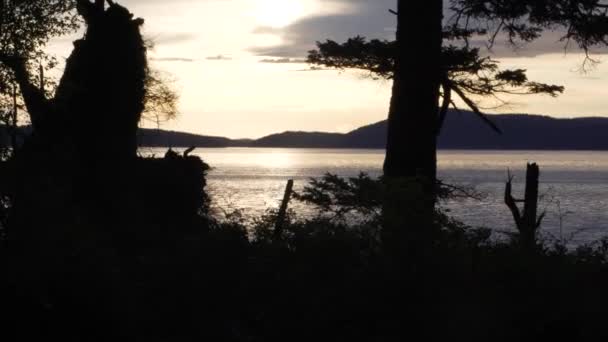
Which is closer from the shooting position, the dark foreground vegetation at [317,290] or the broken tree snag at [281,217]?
the dark foreground vegetation at [317,290]

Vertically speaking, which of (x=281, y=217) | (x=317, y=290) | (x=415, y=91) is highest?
(x=415, y=91)

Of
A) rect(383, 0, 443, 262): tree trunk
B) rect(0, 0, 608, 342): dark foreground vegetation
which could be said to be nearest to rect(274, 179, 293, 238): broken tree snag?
rect(0, 0, 608, 342): dark foreground vegetation

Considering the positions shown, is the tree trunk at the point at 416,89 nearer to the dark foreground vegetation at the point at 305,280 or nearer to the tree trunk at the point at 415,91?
the tree trunk at the point at 415,91

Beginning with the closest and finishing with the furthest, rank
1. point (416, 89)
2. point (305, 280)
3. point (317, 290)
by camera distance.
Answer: point (317, 290) → point (305, 280) → point (416, 89)

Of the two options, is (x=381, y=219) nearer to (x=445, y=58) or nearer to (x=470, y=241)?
(x=470, y=241)

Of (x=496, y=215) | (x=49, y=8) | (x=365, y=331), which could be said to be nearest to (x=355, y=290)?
(x=365, y=331)

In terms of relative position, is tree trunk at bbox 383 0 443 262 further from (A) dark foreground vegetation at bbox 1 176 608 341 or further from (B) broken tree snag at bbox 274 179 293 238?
(A) dark foreground vegetation at bbox 1 176 608 341

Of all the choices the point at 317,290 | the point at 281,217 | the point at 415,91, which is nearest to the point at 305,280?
the point at 317,290

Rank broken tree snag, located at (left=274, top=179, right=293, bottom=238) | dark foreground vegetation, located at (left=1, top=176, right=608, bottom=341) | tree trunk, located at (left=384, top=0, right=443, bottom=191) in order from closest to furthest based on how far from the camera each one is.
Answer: dark foreground vegetation, located at (left=1, top=176, right=608, bottom=341) < broken tree snag, located at (left=274, top=179, right=293, bottom=238) < tree trunk, located at (left=384, top=0, right=443, bottom=191)

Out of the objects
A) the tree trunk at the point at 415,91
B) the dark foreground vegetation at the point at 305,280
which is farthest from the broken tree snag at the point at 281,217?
the tree trunk at the point at 415,91

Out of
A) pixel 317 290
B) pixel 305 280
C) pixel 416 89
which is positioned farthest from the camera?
pixel 416 89

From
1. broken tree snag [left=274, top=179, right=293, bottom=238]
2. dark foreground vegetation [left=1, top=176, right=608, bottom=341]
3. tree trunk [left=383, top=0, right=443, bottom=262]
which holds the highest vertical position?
tree trunk [left=383, top=0, right=443, bottom=262]

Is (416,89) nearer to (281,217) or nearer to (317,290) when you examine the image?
(281,217)

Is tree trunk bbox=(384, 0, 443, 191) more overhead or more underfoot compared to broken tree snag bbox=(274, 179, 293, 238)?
more overhead
